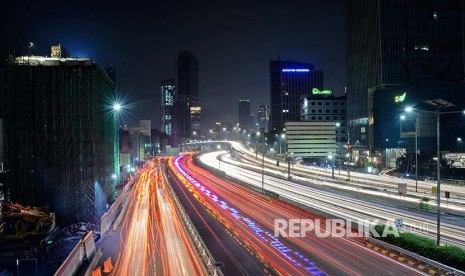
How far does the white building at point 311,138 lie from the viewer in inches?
4264

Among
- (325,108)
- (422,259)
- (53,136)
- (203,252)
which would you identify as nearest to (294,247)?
(203,252)

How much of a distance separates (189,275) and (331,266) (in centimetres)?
888

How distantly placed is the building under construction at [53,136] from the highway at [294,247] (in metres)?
16.2

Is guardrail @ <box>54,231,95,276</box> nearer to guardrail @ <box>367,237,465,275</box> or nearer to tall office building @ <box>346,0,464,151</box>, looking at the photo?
guardrail @ <box>367,237,465,275</box>

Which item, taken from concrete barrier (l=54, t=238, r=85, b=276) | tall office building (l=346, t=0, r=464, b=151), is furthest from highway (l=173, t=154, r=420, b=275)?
tall office building (l=346, t=0, r=464, b=151)

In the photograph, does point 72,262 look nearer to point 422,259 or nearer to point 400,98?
point 422,259

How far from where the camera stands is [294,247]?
96.7 feet

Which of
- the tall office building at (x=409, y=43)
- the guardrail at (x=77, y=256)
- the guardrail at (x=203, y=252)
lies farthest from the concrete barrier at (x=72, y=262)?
the tall office building at (x=409, y=43)

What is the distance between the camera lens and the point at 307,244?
30.2 m

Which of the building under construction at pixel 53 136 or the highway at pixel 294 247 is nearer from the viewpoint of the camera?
the highway at pixel 294 247

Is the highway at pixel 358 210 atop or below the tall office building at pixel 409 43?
below

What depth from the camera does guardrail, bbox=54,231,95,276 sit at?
2241cm

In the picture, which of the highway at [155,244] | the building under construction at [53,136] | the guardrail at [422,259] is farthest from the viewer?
the building under construction at [53,136]

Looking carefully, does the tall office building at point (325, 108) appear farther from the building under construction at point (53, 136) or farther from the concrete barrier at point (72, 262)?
the concrete barrier at point (72, 262)
